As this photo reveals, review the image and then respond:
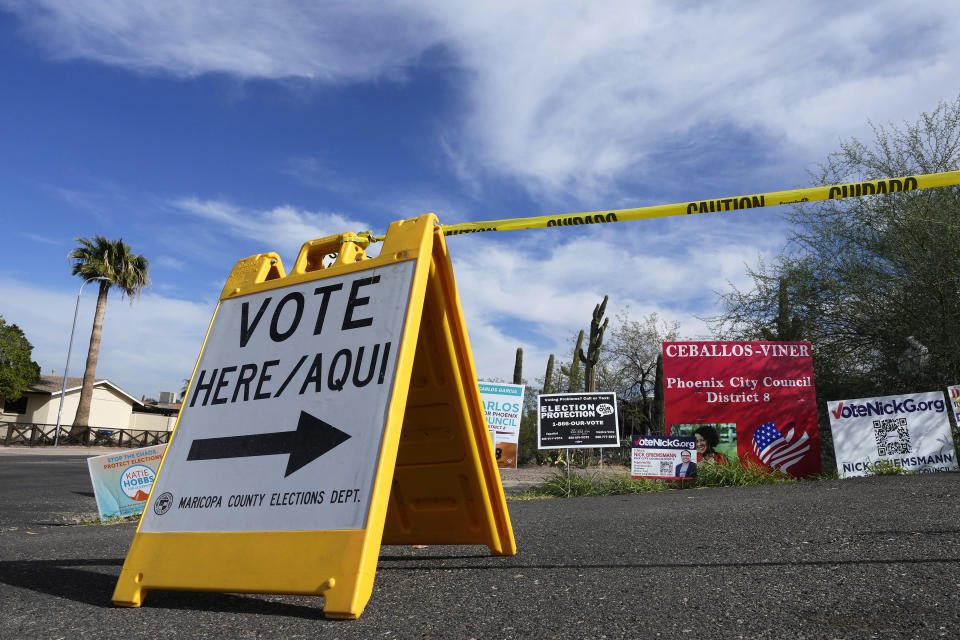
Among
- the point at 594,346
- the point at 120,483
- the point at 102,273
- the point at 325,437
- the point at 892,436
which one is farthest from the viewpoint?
the point at 102,273

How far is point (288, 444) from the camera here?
290cm

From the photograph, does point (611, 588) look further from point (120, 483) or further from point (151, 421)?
point (151, 421)

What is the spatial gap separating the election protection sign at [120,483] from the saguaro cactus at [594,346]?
14253 mm

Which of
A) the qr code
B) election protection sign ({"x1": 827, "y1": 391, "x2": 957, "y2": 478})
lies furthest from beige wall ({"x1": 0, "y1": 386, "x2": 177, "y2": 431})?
the qr code

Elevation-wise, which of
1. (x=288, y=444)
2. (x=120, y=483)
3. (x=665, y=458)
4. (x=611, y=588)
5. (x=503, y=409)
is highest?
(x=503, y=409)

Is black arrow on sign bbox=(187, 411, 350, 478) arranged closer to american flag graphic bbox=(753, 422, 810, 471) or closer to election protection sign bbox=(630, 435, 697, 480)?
election protection sign bbox=(630, 435, 697, 480)

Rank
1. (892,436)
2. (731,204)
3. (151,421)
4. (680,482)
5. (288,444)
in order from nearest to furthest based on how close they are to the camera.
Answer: (288,444) → (731,204) → (892,436) → (680,482) → (151,421)

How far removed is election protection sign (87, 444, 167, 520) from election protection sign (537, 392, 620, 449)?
597 cm

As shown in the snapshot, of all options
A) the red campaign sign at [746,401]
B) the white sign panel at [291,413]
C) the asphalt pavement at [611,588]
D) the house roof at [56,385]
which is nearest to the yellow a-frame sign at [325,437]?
the white sign panel at [291,413]

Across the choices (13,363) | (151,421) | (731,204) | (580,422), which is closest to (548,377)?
(580,422)

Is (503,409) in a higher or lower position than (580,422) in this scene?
higher

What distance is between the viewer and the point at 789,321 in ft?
44.6

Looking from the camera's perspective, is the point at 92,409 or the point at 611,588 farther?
the point at 92,409

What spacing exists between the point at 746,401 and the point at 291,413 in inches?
349
